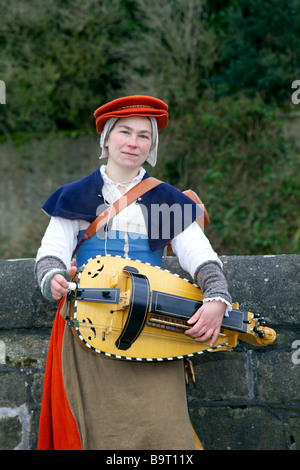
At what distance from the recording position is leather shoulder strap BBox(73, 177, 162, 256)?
2215 mm

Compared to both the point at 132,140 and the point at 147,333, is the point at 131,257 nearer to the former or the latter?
the point at 147,333

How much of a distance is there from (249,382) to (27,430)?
1.02 m

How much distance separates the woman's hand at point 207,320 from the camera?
2.04m

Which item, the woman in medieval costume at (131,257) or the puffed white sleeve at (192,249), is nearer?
the woman in medieval costume at (131,257)

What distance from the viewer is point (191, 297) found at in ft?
6.99

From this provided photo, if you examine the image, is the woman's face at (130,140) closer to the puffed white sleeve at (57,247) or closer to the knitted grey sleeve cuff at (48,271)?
the puffed white sleeve at (57,247)

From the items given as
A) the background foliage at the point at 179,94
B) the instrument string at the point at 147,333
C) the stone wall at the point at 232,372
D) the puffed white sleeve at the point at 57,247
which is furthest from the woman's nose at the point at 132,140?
the background foliage at the point at 179,94

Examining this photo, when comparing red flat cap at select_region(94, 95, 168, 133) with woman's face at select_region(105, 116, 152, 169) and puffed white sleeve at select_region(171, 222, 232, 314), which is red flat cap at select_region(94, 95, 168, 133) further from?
puffed white sleeve at select_region(171, 222, 232, 314)

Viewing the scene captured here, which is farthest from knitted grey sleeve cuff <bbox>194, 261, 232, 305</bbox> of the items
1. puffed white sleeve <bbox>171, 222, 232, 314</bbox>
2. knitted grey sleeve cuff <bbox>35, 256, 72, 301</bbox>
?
knitted grey sleeve cuff <bbox>35, 256, 72, 301</bbox>

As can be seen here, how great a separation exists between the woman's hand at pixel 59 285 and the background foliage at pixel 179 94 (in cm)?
410

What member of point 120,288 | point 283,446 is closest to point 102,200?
point 120,288

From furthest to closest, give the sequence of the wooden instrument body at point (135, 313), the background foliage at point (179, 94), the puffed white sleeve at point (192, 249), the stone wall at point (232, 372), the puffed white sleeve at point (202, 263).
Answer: the background foliage at point (179, 94) → the stone wall at point (232, 372) → the puffed white sleeve at point (192, 249) → the puffed white sleeve at point (202, 263) → the wooden instrument body at point (135, 313)

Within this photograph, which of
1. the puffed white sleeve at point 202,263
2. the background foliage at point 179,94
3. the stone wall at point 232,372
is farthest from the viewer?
the background foliage at point 179,94

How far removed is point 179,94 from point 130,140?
4.92 meters
